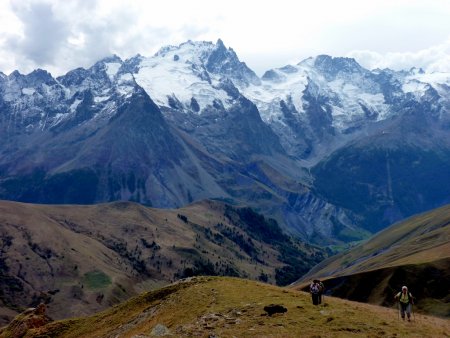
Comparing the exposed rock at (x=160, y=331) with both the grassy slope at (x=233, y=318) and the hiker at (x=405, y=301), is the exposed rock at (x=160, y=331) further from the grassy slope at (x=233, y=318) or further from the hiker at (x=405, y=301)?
the hiker at (x=405, y=301)

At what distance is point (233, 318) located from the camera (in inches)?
2338

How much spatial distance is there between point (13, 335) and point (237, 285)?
1368 inches

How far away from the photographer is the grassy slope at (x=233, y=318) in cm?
5328

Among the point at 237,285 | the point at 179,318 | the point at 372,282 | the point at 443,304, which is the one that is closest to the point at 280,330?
the point at 179,318

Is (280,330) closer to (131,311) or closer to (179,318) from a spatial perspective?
(179,318)

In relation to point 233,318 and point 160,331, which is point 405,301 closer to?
point 233,318

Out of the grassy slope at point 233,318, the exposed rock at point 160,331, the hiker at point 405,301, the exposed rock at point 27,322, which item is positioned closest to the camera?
the grassy slope at point 233,318

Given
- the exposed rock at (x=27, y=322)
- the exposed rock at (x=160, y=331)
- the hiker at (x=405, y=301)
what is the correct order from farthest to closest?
the exposed rock at (x=27, y=322)
the hiker at (x=405, y=301)
the exposed rock at (x=160, y=331)

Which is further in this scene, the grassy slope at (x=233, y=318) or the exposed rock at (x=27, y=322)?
the exposed rock at (x=27, y=322)

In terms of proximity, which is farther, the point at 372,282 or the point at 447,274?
the point at 372,282

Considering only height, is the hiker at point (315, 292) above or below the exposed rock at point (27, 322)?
above

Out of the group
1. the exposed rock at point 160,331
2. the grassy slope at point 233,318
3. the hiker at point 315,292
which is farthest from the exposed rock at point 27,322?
the hiker at point 315,292

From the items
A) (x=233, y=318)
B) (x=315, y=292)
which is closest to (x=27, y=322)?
(x=233, y=318)

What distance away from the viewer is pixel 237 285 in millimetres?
77312
